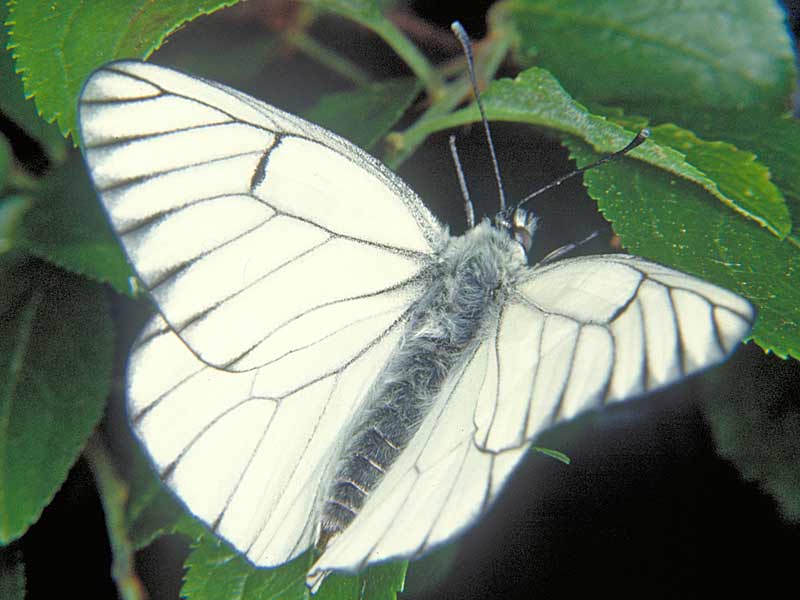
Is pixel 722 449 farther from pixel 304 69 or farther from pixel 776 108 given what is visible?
pixel 304 69

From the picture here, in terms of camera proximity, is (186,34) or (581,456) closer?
(581,456)

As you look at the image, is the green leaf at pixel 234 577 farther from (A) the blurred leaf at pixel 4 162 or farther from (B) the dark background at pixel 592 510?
(A) the blurred leaf at pixel 4 162

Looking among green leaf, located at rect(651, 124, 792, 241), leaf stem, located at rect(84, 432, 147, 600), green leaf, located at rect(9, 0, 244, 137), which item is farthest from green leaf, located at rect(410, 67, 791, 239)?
leaf stem, located at rect(84, 432, 147, 600)

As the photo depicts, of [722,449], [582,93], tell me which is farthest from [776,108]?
[722,449]

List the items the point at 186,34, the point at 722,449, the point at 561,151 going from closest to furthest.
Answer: the point at 722,449 < the point at 561,151 < the point at 186,34

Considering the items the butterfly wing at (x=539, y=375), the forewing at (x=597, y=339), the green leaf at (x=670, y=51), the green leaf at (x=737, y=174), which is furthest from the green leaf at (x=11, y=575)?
the green leaf at (x=670, y=51)

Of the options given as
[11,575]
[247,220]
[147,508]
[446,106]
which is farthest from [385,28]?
[11,575]

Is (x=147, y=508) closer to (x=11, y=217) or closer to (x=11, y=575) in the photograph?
(x=11, y=575)
